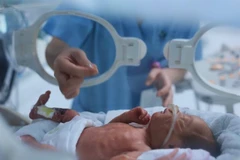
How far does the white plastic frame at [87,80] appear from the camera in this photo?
776 mm

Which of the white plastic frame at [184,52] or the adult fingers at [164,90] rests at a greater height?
the white plastic frame at [184,52]

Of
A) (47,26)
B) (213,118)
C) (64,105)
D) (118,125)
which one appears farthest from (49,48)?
(213,118)

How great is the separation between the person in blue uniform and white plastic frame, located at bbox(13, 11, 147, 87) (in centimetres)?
2

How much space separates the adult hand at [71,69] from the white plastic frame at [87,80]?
35 millimetres

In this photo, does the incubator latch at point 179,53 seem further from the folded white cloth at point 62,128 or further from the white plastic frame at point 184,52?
the folded white cloth at point 62,128

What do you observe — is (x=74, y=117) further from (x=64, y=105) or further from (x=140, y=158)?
(x=140, y=158)

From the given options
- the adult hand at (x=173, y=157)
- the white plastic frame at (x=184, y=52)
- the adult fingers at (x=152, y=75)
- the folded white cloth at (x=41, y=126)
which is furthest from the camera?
the adult fingers at (x=152, y=75)

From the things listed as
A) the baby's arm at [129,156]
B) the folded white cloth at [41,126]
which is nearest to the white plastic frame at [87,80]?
the folded white cloth at [41,126]

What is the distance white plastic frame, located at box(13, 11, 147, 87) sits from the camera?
0.78 m

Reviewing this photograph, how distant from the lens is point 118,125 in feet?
2.10

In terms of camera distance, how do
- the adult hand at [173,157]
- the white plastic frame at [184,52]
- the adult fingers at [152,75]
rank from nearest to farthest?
the adult hand at [173,157]
the white plastic frame at [184,52]
the adult fingers at [152,75]

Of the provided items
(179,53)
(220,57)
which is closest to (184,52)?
(179,53)

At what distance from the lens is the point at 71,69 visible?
69cm

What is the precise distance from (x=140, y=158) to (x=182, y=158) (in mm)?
56
